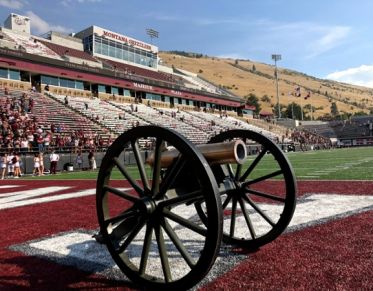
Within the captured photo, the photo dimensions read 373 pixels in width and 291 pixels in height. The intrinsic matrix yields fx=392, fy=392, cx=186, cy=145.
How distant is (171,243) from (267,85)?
143m

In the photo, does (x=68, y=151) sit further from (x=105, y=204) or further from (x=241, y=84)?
(x=241, y=84)

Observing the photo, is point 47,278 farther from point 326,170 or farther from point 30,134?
point 30,134

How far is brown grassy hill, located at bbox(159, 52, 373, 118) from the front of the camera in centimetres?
13011

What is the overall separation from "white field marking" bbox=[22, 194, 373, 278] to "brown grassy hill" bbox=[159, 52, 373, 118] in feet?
358

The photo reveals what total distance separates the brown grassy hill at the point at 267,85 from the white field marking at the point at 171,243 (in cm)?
10900

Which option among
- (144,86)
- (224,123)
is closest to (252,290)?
(144,86)

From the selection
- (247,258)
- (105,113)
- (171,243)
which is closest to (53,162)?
(105,113)

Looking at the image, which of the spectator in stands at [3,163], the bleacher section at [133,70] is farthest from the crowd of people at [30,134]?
the bleacher section at [133,70]

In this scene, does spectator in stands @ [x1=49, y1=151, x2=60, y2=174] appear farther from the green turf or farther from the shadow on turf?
the shadow on turf

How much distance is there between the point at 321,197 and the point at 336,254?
148 inches

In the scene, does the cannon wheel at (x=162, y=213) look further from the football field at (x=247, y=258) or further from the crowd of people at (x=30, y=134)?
the crowd of people at (x=30, y=134)

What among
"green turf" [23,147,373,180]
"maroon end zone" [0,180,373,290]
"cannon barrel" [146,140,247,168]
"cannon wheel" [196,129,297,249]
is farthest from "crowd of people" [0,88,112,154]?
"cannon barrel" [146,140,247,168]

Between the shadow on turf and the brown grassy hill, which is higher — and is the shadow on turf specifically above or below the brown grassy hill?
below

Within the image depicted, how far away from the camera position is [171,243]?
4.28 metres
